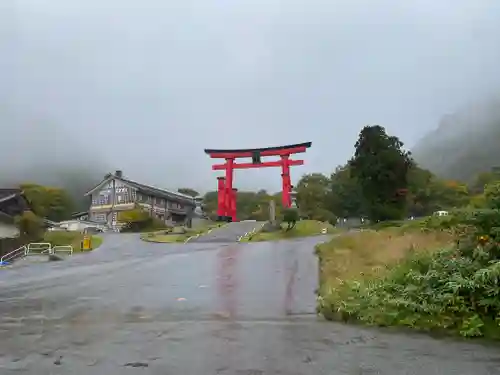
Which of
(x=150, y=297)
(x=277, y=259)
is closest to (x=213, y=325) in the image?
(x=150, y=297)

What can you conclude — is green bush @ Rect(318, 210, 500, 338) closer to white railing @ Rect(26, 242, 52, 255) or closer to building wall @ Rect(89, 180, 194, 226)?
white railing @ Rect(26, 242, 52, 255)

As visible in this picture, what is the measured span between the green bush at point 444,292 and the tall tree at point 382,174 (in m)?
25.8

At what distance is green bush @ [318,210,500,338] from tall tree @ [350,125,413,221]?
2579 centimetres

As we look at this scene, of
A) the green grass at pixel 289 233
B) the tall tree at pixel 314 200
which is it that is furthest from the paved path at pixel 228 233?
the tall tree at pixel 314 200

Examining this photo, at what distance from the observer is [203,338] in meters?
6.47

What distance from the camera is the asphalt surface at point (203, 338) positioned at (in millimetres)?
5035

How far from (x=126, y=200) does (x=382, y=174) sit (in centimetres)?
4244

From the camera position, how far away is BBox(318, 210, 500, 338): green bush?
6.32 metres

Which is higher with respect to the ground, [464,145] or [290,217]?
[464,145]

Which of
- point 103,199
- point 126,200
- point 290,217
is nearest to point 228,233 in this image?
point 290,217

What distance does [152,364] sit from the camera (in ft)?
17.0

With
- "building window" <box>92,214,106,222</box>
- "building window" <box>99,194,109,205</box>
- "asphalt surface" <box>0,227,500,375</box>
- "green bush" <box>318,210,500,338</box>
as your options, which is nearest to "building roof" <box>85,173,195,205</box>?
"building window" <box>99,194,109,205</box>

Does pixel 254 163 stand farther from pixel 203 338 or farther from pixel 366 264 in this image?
pixel 203 338

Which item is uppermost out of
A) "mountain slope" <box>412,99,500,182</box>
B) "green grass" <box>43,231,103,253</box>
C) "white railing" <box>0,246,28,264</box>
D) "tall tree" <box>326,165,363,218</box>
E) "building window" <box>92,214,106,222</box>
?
"mountain slope" <box>412,99,500,182</box>
